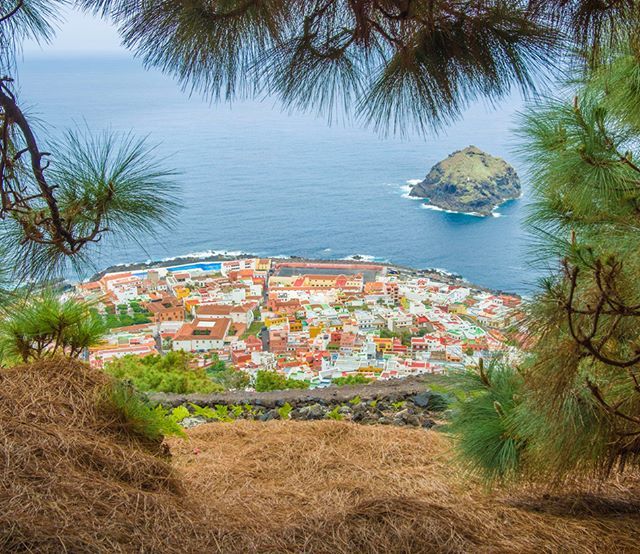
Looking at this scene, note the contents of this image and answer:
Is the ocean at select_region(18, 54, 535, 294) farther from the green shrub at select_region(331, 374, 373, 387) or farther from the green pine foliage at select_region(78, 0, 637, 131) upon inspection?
the green pine foliage at select_region(78, 0, 637, 131)

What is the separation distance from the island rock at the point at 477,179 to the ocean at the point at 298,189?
0.28 m

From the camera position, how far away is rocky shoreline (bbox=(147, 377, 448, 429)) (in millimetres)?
3568

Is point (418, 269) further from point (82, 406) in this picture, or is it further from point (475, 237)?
point (82, 406)

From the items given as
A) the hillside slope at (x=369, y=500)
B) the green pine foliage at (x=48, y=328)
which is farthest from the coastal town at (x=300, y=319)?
the green pine foliage at (x=48, y=328)

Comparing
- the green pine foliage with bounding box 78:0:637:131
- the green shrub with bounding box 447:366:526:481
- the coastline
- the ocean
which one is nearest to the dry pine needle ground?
the green shrub with bounding box 447:366:526:481

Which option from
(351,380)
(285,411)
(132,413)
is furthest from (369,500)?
(351,380)

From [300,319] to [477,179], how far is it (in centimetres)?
347

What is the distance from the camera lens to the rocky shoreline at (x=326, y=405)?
3.57 meters

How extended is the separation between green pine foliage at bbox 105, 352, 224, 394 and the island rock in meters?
5.21

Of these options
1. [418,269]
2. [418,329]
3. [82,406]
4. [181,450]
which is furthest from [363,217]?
[82,406]

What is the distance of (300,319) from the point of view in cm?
733

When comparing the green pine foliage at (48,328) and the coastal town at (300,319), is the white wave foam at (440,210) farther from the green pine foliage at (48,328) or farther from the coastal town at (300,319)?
the green pine foliage at (48,328)

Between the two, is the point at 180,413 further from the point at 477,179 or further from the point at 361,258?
the point at 361,258

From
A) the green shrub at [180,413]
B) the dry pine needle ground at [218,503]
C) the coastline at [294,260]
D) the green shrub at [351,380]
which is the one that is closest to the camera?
the dry pine needle ground at [218,503]
